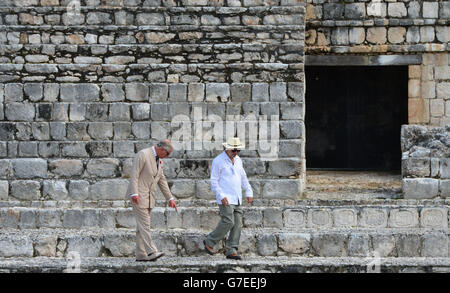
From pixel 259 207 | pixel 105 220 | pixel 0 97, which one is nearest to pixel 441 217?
pixel 259 207

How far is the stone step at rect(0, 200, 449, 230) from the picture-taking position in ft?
40.3

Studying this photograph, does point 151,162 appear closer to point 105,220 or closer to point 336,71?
point 105,220

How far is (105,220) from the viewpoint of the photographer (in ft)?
41.2

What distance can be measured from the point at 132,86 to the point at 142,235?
3635mm

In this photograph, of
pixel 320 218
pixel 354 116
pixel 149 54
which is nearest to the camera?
pixel 320 218

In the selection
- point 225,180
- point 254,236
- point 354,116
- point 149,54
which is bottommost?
point 254,236

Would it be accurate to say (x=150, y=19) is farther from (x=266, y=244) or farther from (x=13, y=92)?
(x=266, y=244)

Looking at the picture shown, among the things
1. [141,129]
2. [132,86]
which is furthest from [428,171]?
[132,86]

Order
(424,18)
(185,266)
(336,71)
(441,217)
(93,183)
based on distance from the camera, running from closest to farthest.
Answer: (185,266) → (441,217) → (93,183) → (424,18) → (336,71)

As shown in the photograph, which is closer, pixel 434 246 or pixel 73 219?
pixel 434 246

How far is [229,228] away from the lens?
10.9 meters

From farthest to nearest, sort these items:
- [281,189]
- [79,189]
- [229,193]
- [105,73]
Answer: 1. [105,73]
2. [79,189]
3. [281,189]
4. [229,193]

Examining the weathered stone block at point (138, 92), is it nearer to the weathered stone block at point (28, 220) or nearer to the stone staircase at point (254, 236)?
the stone staircase at point (254, 236)

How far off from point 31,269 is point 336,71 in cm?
1165
